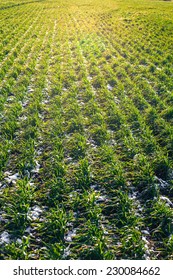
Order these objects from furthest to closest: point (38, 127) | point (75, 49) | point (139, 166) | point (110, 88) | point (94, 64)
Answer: point (75, 49) → point (94, 64) → point (110, 88) → point (38, 127) → point (139, 166)

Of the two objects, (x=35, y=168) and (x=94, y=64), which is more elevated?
(x=94, y=64)

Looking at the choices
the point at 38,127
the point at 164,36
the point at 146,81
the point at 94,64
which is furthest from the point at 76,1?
the point at 38,127

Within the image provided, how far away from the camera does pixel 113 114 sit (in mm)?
9320

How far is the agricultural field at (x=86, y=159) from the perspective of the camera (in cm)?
494

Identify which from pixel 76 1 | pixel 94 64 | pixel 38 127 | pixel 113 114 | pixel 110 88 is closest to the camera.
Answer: pixel 38 127

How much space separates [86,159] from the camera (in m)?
6.98

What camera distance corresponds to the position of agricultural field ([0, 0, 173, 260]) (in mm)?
4938

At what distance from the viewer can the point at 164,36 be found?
69.4ft

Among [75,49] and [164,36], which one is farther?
[164,36]

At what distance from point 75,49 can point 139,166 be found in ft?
44.0
